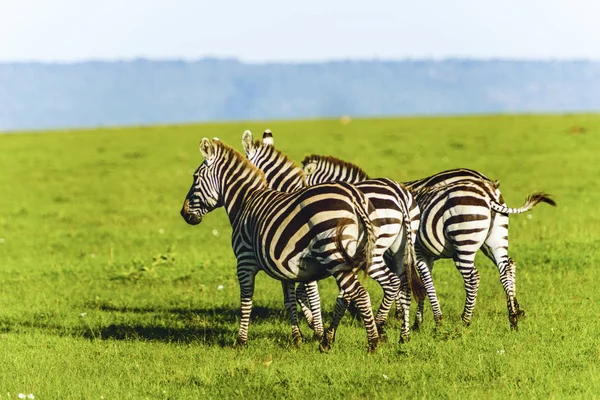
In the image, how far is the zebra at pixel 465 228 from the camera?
11477mm

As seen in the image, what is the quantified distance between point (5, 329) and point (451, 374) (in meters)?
7.65

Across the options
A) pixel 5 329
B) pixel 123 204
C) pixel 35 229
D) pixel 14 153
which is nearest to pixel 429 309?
pixel 5 329

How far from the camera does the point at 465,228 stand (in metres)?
11.5

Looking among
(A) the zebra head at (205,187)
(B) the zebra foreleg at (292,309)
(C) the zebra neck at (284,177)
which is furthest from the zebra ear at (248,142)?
(B) the zebra foreleg at (292,309)

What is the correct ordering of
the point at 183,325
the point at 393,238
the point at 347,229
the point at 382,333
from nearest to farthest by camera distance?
the point at 347,229
the point at 393,238
the point at 382,333
the point at 183,325

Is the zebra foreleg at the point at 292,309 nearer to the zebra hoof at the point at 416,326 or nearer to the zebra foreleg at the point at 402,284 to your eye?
the zebra foreleg at the point at 402,284

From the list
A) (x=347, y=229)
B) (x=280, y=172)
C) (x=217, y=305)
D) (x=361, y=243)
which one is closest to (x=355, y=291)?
(x=361, y=243)

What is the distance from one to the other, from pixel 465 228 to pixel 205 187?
3816 millimetres

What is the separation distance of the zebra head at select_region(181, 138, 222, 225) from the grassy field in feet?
6.22

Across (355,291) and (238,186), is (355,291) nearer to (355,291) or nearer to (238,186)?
(355,291)

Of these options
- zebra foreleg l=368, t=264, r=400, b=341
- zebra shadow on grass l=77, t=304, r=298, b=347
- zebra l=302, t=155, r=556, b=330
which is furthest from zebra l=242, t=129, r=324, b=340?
zebra l=302, t=155, r=556, b=330

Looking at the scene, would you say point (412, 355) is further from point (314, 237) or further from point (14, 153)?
point (14, 153)

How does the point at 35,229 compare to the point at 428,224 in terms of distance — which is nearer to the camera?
the point at 428,224

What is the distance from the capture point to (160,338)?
1227 cm
